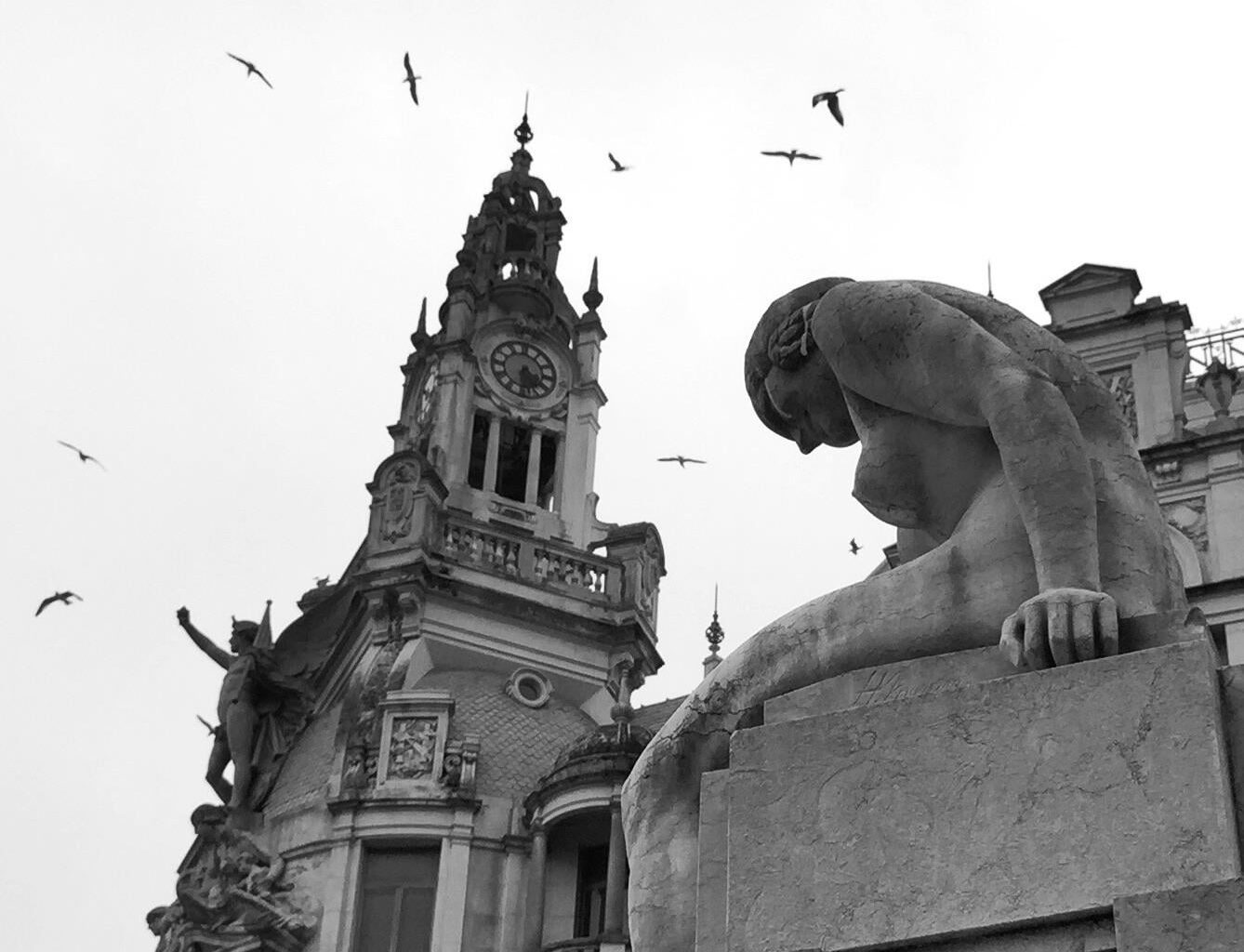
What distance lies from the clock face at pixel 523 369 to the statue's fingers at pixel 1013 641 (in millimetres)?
36529

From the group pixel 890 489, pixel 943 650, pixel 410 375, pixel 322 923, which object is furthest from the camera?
pixel 410 375

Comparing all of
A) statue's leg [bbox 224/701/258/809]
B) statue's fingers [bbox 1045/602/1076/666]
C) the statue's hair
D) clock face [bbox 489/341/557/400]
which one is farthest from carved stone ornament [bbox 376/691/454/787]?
statue's fingers [bbox 1045/602/1076/666]

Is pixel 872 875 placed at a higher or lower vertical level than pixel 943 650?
lower

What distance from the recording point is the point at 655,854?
6.85 meters

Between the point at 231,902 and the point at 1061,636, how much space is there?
1182 inches

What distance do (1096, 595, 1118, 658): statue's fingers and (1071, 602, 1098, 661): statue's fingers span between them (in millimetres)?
17

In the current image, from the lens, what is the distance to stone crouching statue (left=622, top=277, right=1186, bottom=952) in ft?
21.6

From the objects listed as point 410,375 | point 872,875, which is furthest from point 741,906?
point 410,375

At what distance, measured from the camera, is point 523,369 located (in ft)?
142

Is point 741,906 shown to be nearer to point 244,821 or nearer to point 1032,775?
point 1032,775

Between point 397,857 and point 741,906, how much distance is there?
95.5 ft

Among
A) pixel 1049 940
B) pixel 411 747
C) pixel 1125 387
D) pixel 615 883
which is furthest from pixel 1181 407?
pixel 1049 940

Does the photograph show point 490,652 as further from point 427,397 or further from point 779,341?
point 779,341

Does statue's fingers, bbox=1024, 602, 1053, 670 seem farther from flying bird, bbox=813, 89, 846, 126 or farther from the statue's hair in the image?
flying bird, bbox=813, 89, 846, 126
